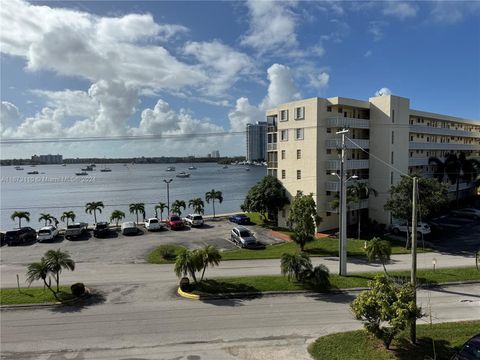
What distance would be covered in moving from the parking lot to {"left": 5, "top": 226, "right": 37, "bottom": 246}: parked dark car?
49.3 inches

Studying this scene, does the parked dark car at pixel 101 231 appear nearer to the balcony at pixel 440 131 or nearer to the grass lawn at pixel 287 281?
the grass lawn at pixel 287 281

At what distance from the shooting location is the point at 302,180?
43094 mm

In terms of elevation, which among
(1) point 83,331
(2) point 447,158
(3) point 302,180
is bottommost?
(1) point 83,331

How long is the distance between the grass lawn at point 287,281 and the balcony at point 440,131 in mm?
29809

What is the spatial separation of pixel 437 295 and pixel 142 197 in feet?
298

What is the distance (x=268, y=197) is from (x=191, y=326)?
93.7ft

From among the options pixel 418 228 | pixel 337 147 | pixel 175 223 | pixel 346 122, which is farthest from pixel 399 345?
pixel 175 223

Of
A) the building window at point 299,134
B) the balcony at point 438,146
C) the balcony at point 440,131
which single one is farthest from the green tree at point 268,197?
the balcony at point 440,131

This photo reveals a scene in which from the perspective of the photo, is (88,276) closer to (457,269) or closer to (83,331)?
(83,331)

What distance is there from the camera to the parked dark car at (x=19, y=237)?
3846cm

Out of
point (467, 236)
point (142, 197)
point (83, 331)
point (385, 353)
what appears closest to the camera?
point (385, 353)

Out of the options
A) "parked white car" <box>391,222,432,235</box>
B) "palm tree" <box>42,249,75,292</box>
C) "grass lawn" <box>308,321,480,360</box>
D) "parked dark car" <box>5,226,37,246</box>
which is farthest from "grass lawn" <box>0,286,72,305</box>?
"parked white car" <box>391,222,432,235</box>

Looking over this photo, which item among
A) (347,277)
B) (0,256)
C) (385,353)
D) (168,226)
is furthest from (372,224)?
(0,256)

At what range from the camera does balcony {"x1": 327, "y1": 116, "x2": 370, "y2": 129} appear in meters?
40.6
